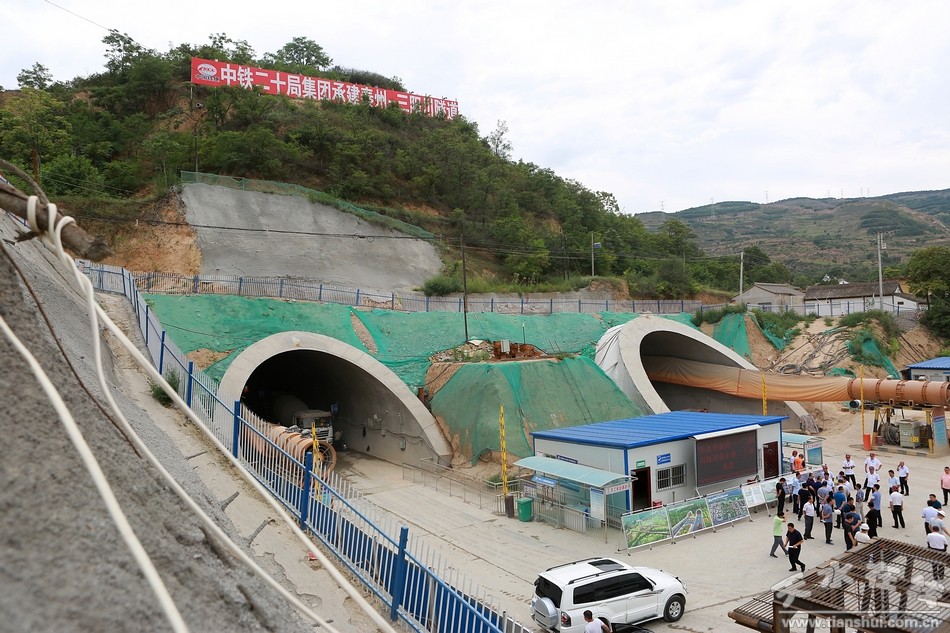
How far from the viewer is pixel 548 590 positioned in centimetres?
1143

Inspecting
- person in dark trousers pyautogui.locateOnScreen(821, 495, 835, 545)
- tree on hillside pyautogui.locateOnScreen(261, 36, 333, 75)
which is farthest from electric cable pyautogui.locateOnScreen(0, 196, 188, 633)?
tree on hillside pyautogui.locateOnScreen(261, 36, 333, 75)

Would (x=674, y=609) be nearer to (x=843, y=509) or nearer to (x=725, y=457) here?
(x=843, y=509)

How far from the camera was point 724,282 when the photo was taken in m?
76.9

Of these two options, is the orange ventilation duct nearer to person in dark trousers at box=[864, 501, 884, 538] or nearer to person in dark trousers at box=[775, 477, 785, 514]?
person in dark trousers at box=[775, 477, 785, 514]

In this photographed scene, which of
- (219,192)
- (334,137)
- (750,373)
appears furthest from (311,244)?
(750,373)

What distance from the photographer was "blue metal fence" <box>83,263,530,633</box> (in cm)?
750

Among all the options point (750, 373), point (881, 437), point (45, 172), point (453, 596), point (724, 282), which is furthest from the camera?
point (724, 282)

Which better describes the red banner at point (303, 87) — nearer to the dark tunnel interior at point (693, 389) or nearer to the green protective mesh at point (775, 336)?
the dark tunnel interior at point (693, 389)

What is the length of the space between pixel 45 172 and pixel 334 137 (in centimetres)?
2256

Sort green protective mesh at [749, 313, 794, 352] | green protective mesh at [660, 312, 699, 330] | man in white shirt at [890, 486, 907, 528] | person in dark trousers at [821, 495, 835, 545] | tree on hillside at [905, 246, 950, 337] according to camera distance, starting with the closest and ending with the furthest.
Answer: person in dark trousers at [821, 495, 835, 545], man in white shirt at [890, 486, 907, 528], green protective mesh at [749, 313, 794, 352], green protective mesh at [660, 312, 699, 330], tree on hillside at [905, 246, 950, 337]

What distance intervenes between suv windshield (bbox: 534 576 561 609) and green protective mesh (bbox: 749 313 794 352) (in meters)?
35.6

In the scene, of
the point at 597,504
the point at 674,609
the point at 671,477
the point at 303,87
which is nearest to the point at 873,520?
the point at 671,477

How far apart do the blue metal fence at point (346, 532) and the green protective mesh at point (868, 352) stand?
35675 millimetres

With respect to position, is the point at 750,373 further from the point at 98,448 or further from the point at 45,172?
the point at 45,172
